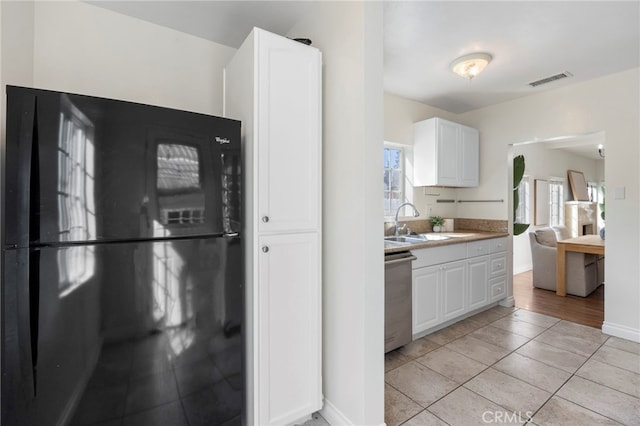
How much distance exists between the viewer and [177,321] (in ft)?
4.20

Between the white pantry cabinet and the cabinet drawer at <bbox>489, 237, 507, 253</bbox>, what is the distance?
2.53 m

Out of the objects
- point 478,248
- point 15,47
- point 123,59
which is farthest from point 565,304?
point 15,47

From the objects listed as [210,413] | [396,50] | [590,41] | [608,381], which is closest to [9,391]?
[210,413]

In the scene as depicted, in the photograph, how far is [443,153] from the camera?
3320mm

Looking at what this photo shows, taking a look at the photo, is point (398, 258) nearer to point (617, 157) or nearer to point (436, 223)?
point (436, 223)

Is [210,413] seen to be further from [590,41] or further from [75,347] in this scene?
[590,41]

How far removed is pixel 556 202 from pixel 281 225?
6737 mm

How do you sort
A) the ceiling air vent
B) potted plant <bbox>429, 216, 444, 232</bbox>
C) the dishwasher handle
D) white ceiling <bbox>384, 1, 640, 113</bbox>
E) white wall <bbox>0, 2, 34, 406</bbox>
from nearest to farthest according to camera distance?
white wall <bbox>0, 2, 34, 406</bbox> < white ceiling <bbox>384, 1, 640, 113</bbox> < the dishwasher handle < the ceiling air vent < potted plant <bbox>429, 216, 444, 232</bbox>

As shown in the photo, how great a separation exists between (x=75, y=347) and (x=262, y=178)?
0.96 metres

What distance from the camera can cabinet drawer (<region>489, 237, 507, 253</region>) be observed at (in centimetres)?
327

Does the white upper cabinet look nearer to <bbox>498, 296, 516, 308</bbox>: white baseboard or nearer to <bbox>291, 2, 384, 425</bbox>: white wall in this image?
<bbox>498, 296, 516, 308</bbox>: white baseboard

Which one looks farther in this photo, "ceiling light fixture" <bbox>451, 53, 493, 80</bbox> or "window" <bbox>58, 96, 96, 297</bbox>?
"ceiling light fixture" <bbox>451, 53, 493, 80</bbox>

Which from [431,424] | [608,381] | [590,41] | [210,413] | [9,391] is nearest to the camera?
[9,391]

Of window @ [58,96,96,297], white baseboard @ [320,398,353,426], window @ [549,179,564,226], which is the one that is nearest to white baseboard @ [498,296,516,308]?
white baseboard @ [320,398,353,426]
